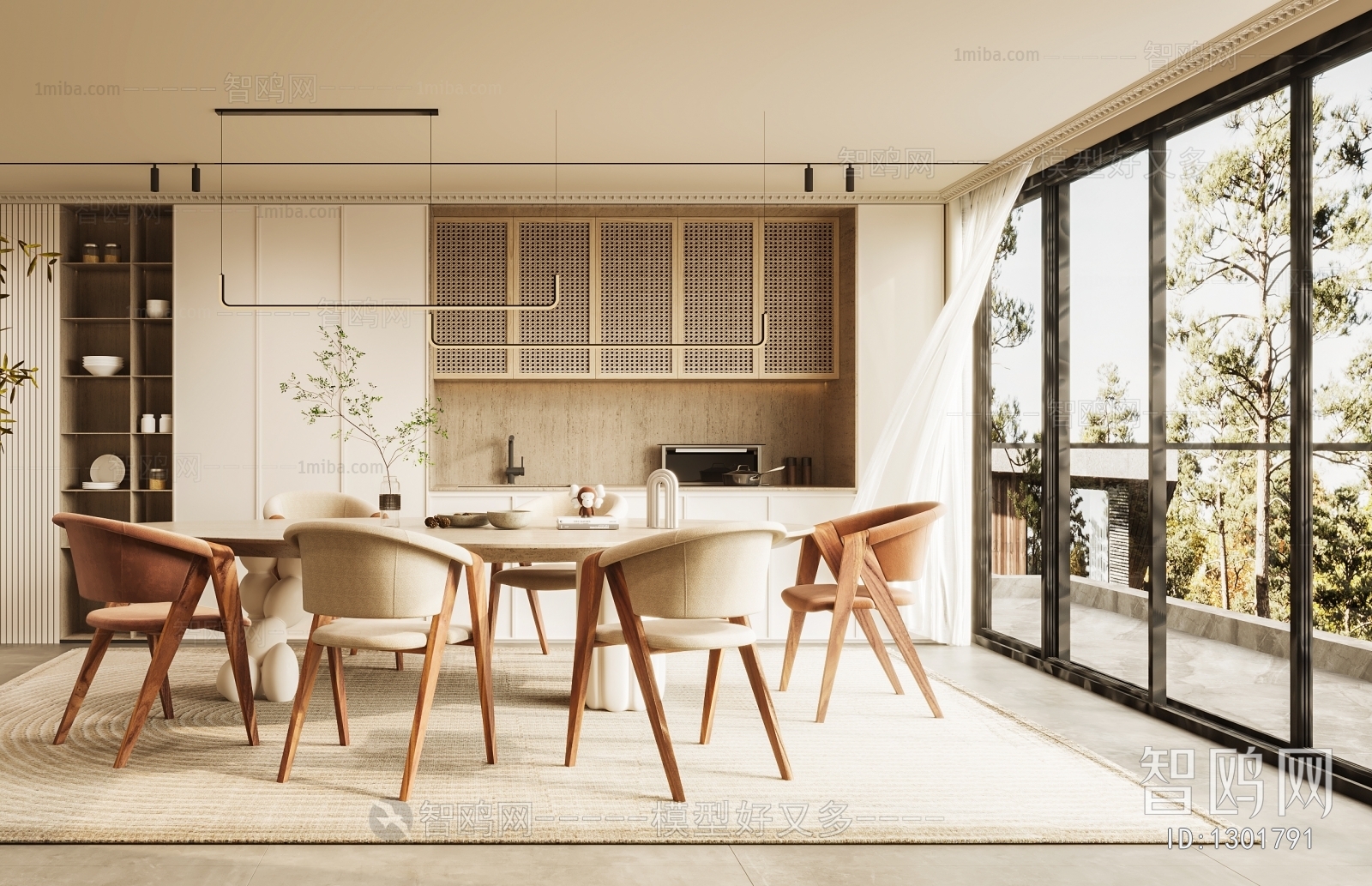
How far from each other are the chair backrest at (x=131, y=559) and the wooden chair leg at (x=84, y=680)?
33 cm

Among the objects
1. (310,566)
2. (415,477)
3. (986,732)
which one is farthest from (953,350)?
(310,566)

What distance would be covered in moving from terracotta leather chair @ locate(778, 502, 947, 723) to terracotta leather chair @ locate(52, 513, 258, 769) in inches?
90.8

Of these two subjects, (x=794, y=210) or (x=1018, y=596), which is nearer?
(x=1018, y=596)

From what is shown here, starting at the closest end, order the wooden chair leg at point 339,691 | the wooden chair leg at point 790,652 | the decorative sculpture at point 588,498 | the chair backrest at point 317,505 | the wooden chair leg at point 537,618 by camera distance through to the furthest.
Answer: the wooden chair leg at point 339,691, the decorative sculpture at point 588,498, the wooden chair leg at point 790,652, the chair backrest at point 317,505, the wooden chair leg at point 537,618

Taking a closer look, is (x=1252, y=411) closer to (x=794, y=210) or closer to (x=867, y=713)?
(x=867, y=713)

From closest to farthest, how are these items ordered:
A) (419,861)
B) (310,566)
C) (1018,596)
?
1. (419,861)
2. (310,566)
3. (1018,596)

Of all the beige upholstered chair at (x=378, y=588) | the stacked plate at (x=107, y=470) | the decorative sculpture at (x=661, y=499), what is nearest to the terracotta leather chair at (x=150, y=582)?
the beige upholstered chair at (x=378, y=588)

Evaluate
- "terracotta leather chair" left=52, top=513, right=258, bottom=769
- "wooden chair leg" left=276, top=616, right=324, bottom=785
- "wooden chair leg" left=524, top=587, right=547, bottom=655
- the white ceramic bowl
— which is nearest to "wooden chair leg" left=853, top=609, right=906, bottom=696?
the white ceramic bowl

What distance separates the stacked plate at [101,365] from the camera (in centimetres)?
614

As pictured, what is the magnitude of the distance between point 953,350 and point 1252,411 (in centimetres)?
202

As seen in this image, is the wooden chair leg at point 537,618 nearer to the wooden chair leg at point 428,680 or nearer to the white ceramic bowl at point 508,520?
the white ceramic bowl at point 508,520

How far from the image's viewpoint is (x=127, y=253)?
6.61 m

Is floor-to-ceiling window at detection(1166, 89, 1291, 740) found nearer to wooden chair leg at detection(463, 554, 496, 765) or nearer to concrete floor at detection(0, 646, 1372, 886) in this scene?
concrete floor at detection(0, 646, 1372, 886)

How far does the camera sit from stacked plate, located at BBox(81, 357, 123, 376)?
242 inches
